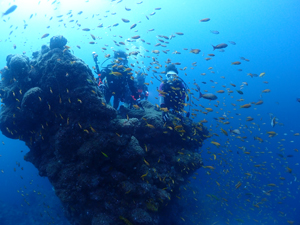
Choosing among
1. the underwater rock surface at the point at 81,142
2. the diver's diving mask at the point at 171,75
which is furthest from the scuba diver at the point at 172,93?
the underwater rock surface at the point at 81,142

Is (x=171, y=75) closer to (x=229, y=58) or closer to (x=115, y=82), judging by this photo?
(x=115, y=82)

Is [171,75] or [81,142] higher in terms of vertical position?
[81,142]

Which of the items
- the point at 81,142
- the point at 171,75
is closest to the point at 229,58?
the point at 171,75

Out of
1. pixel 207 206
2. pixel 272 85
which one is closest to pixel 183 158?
pixel 207 206

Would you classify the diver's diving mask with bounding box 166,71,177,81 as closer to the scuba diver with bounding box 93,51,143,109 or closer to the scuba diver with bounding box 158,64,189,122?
the scuba diver with bounding box 158,64,189,122

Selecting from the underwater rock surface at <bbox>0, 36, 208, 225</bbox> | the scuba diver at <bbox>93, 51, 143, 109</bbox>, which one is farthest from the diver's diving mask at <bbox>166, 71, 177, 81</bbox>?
the underwater rock surface at <bbox>0, 36, 208, 225</bbox>

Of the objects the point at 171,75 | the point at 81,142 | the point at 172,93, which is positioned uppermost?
the point at 81,142

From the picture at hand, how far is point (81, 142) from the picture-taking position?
16.3 ft

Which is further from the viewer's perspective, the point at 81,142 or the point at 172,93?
the point at 172,93

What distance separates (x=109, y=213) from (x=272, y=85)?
101343 millimetres

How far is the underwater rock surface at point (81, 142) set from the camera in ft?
15.2

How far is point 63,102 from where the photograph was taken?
5.45m

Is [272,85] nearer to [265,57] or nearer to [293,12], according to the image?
[265,57]

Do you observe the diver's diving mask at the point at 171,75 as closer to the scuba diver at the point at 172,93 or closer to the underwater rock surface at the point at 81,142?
the scuba diver at the point at 172,93
